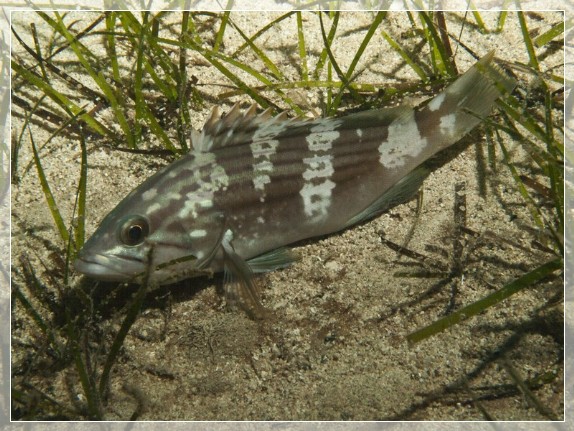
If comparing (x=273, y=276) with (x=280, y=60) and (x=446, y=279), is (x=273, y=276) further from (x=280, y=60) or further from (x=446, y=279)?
(x=280, y=60)

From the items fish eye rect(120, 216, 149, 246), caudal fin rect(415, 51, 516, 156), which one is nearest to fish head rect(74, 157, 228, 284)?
fish eye rect(120, 216, 149, 246)

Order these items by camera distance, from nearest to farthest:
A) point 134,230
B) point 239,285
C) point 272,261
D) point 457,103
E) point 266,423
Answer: point 266,423
point 134,230
point 239,285
point 272,261
point 457,103

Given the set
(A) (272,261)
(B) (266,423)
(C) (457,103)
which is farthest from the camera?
(C) (457,103)

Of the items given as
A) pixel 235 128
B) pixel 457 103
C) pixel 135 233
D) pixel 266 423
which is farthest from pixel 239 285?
pixel 457 103

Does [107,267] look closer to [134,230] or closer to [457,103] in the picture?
[134,230]

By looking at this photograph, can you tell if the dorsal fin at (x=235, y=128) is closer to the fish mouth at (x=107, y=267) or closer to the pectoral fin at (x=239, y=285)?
the pectoral fin at (x=239, y=285)

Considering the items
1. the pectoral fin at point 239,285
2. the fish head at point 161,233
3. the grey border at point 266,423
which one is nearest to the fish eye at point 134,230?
the fish head at point 161,233

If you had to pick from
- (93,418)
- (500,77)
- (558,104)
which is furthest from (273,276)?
(558,104)
